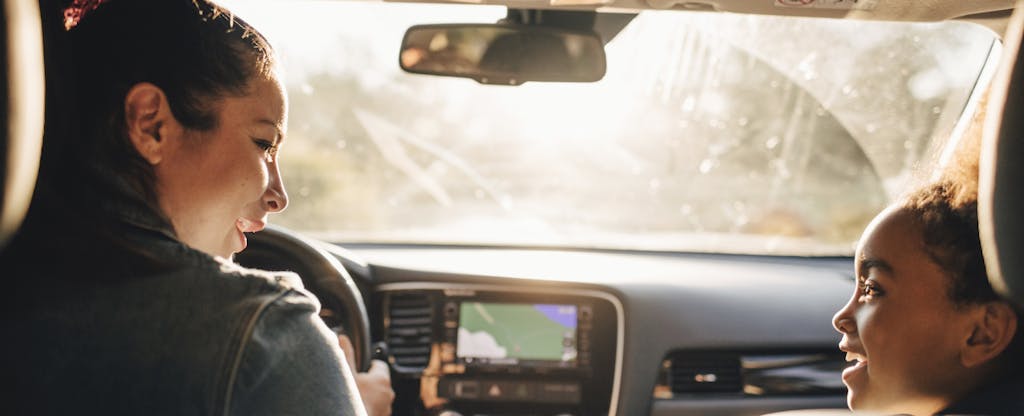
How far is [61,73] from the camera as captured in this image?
1732mm

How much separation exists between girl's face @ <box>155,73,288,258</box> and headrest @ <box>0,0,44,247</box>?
1.46ft

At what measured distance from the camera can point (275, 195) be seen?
2203mm

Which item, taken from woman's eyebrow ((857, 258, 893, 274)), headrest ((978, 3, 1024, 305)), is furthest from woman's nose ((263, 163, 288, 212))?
headrest ((978, 3, 1024, 305))

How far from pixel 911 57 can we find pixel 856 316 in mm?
1963

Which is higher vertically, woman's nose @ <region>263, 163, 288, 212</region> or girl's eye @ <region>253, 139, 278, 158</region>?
girl's eye @ <region>253, 139, 278, 158</region>

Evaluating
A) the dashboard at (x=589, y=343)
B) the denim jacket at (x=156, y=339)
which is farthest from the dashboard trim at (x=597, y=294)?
the denim jacket at (x=156, y=339)

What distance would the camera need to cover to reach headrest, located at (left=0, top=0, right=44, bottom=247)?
129 cm

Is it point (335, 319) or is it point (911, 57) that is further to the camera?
point (911, 57)

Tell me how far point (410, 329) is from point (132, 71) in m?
2.34

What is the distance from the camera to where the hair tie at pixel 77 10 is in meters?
1.79

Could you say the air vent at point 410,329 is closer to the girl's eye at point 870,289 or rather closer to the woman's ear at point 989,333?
the girl's eye at point 870,289

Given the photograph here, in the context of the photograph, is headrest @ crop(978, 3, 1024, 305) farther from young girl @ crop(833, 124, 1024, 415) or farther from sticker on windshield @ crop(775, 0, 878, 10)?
sticker on windshield @ crop(775, 0, 878, 10)

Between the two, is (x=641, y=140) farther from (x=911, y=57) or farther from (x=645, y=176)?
(x=911, y=57)

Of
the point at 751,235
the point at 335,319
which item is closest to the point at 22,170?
the point at 335,319
